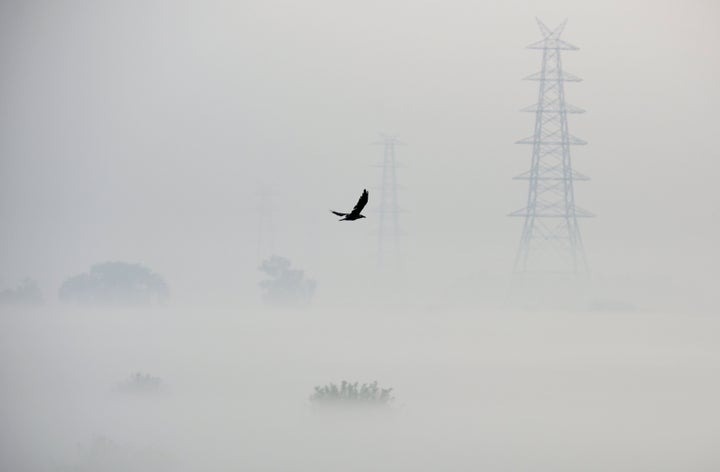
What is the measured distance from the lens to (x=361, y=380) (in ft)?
379

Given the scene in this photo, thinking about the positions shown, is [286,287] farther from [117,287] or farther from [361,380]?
[361,380]

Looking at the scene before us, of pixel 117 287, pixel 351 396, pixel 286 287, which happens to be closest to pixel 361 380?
pixel 351 396

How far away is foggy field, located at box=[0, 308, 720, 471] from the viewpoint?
8594cm

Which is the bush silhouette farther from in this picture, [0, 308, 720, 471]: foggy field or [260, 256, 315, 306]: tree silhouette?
[260, 256, 315, 306]: tree silhouette

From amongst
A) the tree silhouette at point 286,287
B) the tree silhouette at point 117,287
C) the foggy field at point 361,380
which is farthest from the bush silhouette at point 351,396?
the tree silhouette at point 117,287

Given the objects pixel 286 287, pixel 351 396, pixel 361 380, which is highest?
pixel 286 287

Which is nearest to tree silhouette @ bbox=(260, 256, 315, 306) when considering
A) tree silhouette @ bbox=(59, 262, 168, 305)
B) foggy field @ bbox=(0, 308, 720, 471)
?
foggy field @ bbox=(0, 308, 720, 471)

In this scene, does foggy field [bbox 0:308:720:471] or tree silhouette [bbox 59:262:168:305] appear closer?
foggy field [bbox 0:308:720:471]

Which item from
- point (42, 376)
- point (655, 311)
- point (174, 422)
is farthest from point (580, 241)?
point (174, 422)

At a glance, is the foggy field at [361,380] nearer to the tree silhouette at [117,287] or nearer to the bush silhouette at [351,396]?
the bush silhouette at [351,396]

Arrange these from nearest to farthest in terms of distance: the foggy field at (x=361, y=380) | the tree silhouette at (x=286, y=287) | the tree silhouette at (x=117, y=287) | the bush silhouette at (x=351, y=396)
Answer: the foggy field at (x=361, y=380) < the bush silhouette at (x=351, y=396) < the tree silhouette at (x=286, y=287) < the tree silhouette at (x=117, y=287)

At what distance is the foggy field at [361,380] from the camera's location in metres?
85.9

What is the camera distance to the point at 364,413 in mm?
93625

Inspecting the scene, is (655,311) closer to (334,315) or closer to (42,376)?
(334,315)
